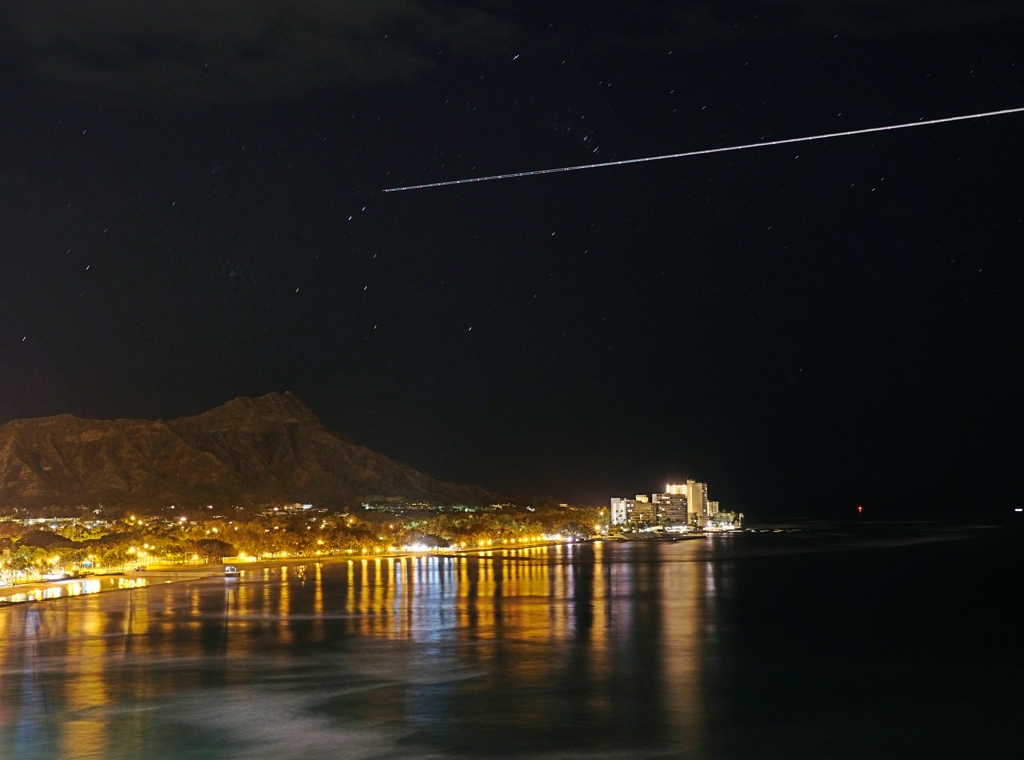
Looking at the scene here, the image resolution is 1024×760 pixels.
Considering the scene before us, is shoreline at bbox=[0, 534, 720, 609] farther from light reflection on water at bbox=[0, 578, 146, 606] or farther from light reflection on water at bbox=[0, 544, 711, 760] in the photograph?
light reflection on water at bbox=[0, 544, 711, 760]

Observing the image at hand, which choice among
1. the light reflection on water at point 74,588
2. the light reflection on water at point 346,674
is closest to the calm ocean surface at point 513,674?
the light reflection on water at point 346,674

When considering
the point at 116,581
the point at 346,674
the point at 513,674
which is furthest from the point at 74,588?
the point at 513,674

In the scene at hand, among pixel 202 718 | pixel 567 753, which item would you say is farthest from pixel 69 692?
pixel 567 753

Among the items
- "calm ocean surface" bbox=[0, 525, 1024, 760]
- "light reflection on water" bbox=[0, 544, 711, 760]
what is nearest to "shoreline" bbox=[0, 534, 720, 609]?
"calm ocean surface" bbox=[0, 525, 1024, 760]

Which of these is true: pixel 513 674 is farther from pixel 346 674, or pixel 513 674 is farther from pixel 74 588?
pixel 74 588

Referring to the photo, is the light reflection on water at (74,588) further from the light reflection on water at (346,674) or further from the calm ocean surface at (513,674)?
the light reflection on water at (346,674)

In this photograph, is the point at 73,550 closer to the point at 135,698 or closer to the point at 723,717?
the point at 135,698

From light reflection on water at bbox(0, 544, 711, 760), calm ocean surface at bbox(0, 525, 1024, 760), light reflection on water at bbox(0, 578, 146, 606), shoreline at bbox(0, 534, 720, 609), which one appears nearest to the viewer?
light reflection on water at bbox(0, 544, 711, 760)
